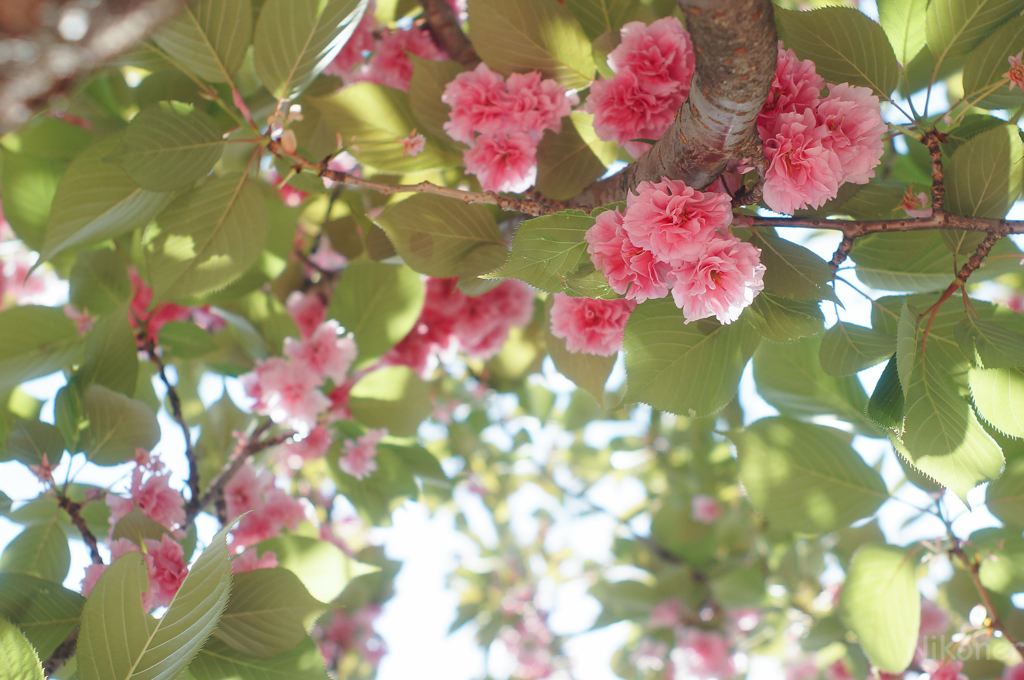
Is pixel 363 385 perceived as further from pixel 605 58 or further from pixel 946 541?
pixel 946 541

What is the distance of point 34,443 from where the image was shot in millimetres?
995

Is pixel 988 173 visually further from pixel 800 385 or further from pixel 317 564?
pixel 317 564

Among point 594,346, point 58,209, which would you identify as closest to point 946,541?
point 594,346

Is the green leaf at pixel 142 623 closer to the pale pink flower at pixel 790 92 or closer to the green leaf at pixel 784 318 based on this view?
the green leaf at pixel 784 318

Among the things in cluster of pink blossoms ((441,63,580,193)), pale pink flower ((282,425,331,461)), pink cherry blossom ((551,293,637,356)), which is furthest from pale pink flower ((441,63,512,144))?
pale pink flower ((282,425,331,461))

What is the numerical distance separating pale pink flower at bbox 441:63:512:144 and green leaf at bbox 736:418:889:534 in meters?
0.83

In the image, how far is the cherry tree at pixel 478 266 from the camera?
0.64 m

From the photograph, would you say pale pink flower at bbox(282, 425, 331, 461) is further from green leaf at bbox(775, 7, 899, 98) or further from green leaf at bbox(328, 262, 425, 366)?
green leaf at bbox(775, 7, 899, 98)

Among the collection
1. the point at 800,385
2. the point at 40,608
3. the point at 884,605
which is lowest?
the point at 884,605

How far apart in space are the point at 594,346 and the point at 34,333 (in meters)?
1.15

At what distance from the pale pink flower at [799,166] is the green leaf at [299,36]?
2.15 feet

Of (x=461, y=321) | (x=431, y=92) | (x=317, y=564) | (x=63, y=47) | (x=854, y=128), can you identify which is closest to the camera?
(x=63, y=47)

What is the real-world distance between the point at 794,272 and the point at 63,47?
28.0 inches

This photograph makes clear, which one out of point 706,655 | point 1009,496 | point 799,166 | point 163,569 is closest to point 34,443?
point 163,569
